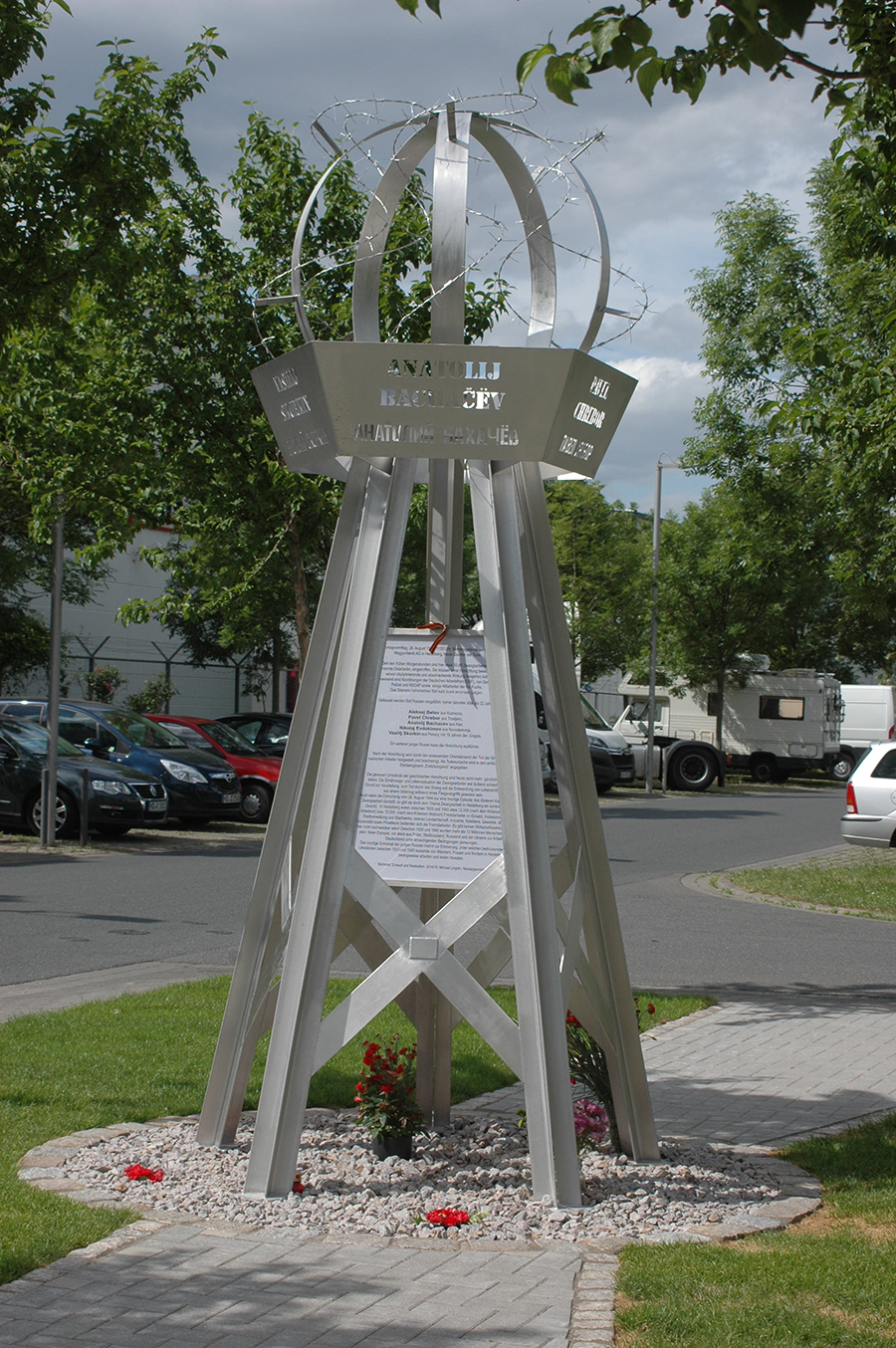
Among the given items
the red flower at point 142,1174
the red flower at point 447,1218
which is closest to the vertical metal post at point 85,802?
the red flower at point 142,1174

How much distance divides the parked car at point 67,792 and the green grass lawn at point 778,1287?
48.5 feet

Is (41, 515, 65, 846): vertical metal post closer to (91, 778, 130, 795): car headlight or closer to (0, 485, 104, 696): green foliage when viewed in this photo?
(91, 778, 130, 795): car headlight

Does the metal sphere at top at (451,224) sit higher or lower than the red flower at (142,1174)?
higher

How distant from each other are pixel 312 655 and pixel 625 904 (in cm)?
906

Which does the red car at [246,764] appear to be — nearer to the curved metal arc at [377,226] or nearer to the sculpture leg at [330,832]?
the curved metal arc at [377,226]

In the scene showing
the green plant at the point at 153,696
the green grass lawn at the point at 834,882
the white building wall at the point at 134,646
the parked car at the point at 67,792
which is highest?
the white building wall at the point at 134,646

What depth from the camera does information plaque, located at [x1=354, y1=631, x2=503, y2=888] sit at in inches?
217

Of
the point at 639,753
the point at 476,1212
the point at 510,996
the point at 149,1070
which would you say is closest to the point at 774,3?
the point at 476,1212

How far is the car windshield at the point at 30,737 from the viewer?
18.9 m

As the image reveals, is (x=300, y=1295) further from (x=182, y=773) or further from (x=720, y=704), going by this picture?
(x=720, y=704)

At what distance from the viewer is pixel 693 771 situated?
→ 35719 mm

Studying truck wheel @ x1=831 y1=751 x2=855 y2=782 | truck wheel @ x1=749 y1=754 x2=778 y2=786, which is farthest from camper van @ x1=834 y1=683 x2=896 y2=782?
truck wheel @ x1=749 y1=754 x2=778 y2=786

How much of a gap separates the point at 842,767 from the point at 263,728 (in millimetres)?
23956

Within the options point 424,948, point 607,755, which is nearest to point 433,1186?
point 424,948
